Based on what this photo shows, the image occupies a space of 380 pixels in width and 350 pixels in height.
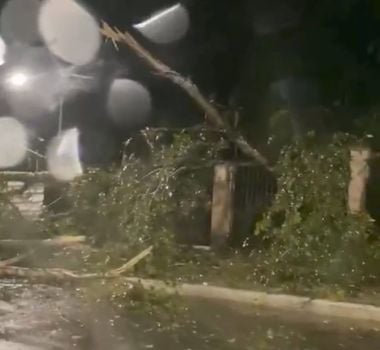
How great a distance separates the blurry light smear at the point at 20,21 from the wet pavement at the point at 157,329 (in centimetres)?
1154

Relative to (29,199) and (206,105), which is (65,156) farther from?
(206,105)

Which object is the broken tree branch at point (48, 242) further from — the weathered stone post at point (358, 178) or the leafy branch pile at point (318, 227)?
the weathered stone post at point (358, 178)

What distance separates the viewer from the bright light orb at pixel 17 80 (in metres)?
20.4

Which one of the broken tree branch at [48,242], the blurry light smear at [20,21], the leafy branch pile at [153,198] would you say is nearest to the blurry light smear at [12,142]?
the blurry light smear at [20,21]

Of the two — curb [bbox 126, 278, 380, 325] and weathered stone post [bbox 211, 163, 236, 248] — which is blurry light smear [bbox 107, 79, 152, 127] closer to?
weathered stone post [bbox 211, 163, 236, 248]

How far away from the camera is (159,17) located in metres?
17.0

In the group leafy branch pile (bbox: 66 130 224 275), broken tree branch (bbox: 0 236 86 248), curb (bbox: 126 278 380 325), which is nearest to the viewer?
curb (bbox: 126 278 380 325)

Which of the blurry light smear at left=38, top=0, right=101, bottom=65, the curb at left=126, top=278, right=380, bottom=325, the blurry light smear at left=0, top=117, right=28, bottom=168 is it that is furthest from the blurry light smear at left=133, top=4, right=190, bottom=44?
the curb at left=126, top=278, right=380, bottom=325

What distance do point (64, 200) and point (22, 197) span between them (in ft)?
2.12

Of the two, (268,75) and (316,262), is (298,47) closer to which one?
(268,75)

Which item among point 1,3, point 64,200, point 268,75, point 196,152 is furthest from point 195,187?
point 1,3

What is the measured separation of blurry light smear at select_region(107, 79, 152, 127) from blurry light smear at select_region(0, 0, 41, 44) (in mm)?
2576

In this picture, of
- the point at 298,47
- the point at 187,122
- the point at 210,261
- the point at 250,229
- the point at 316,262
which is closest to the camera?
the point at 316,262

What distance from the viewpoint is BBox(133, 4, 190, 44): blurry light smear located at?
1608 centimetres
